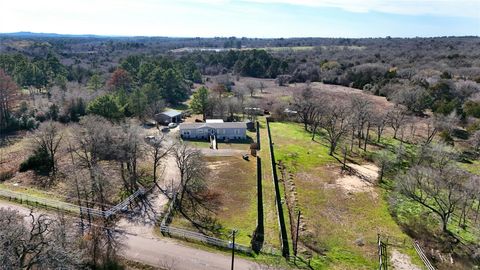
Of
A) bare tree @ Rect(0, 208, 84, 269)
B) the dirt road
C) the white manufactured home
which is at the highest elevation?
bare tree @ Rect(0, 208, 84, 269)

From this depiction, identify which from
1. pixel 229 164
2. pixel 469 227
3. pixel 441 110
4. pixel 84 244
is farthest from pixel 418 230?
pixel 441 110

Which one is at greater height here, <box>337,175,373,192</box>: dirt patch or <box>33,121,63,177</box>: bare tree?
<box>33,121,63,177</box>: bare tree

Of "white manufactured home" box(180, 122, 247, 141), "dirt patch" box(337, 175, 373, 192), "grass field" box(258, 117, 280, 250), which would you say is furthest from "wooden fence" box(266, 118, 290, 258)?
"white manufactured home" box(180, 122, 247, 141)

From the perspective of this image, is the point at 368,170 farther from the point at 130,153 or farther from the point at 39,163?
the point at 39,163

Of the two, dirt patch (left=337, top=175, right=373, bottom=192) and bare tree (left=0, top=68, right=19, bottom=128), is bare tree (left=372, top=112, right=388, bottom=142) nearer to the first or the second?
dirt patch (left=337, top=175, right=373, bottom=192)

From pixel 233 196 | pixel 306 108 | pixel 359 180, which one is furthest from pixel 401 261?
pixel 306 108

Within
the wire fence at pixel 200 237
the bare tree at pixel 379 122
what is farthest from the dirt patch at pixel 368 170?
the wire fence at pixel 200 237
